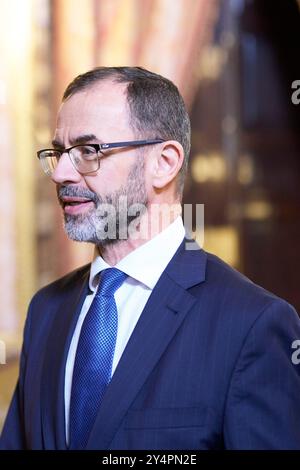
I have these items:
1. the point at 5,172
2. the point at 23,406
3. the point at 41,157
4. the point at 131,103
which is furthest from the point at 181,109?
the point at 5,172

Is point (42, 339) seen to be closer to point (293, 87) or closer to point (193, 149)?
point (193, 149)

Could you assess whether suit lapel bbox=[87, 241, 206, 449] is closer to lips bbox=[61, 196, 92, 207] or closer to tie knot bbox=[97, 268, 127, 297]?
tie knot bbox=[97, 268, 127, 297]

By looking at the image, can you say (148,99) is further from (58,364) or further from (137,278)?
(58,364)

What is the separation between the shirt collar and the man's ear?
102 millimetres

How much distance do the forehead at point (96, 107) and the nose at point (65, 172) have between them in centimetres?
7

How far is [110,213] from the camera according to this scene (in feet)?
5.08

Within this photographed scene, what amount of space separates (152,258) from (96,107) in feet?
1.15

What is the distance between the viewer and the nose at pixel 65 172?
1.53 metres

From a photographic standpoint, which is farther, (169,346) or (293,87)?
(293,87)

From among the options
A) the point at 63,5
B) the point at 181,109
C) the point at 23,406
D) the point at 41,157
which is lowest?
the point at 23,406

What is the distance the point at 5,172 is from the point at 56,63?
0.57 meters

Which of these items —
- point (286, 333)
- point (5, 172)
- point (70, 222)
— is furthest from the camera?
point (5, 172)

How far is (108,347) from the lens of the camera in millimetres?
1501

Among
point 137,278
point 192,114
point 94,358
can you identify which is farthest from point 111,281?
→ point 192,114
